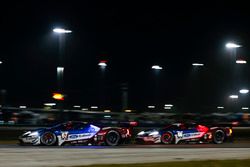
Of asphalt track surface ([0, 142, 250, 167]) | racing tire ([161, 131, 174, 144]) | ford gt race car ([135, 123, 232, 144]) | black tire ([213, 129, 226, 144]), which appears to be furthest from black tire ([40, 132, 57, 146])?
black tire ([213, 129, 226, 144])

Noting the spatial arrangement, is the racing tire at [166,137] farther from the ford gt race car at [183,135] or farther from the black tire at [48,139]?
the black tire at [48,139]

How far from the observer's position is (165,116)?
5450 cm

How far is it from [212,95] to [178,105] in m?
3.84

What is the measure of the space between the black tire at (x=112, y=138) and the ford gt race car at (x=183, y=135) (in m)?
2.07

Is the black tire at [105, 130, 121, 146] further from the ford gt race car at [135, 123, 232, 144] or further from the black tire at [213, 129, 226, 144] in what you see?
the black tire at [213, 129, 226, 144]

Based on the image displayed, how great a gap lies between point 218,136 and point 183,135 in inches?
73.5

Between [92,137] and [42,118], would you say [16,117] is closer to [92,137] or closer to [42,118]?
[42,118]

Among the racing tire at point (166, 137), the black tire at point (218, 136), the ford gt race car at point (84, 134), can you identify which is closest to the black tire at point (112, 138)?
the ford gt race car at point (84, 134)

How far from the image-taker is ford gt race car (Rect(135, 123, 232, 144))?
75.0ft

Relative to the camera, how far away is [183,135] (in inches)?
906

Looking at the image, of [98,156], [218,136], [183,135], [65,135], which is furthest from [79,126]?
[98,156]

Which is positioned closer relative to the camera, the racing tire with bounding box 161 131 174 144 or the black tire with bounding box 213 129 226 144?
the racing tire with bounding box 161 131 174 144

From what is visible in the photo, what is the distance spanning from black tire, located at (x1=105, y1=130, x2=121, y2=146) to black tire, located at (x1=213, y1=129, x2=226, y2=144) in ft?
16.5

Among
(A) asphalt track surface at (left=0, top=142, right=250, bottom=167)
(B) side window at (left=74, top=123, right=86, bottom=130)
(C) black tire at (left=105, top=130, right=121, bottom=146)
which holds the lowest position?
(A) asphalt track surface at (left=0, top=142, right=250, bottom=167)
